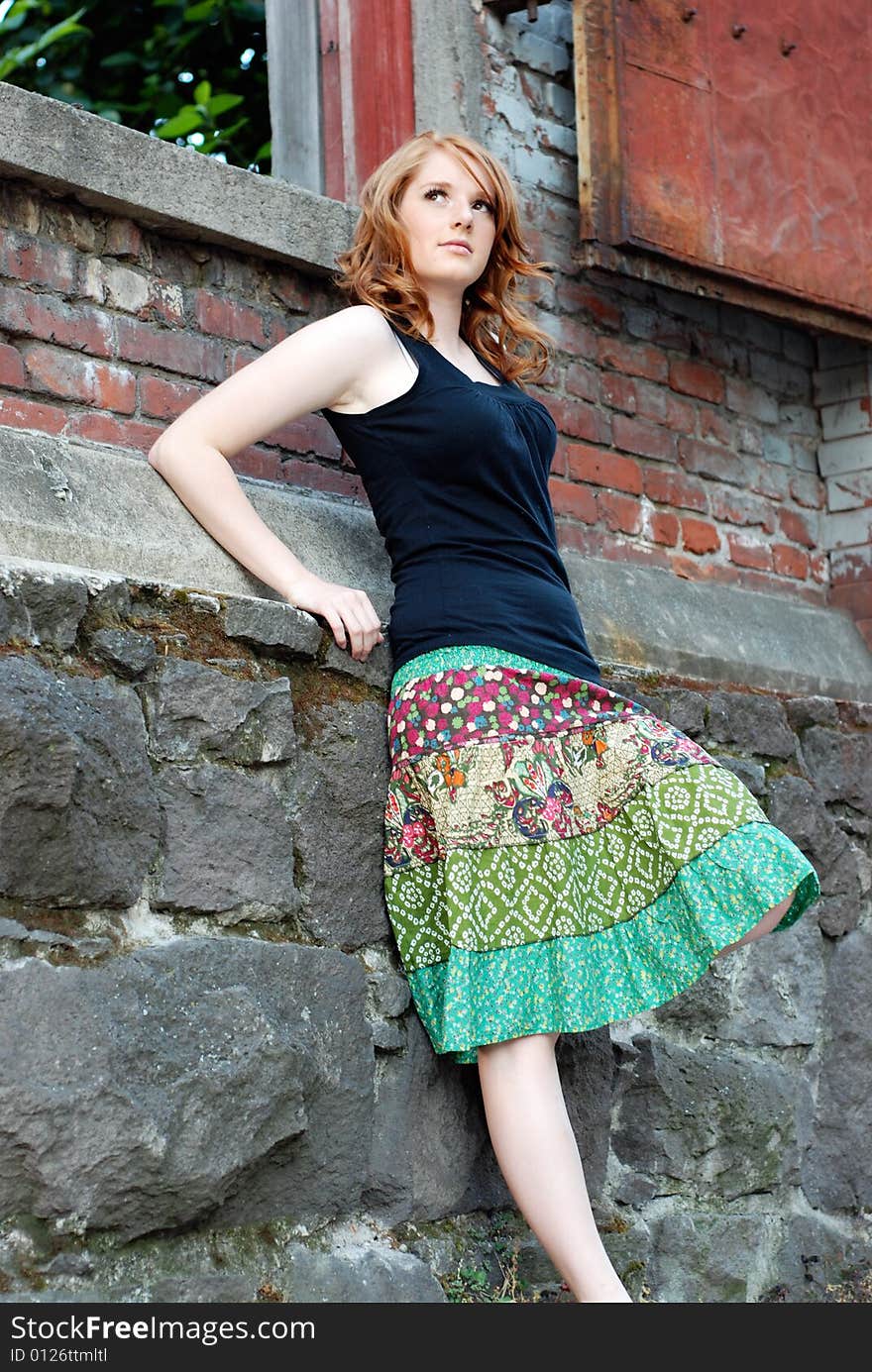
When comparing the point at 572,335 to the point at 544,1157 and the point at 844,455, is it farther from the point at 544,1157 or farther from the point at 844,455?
the point at 544,1157

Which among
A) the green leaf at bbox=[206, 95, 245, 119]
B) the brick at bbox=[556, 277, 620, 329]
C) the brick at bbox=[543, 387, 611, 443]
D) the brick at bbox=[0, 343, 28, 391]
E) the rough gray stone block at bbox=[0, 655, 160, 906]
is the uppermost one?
the green leaf at bbox=[206, 95, 245, 119]

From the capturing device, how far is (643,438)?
3.67 meters

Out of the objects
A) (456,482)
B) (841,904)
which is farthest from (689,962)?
(841,904)

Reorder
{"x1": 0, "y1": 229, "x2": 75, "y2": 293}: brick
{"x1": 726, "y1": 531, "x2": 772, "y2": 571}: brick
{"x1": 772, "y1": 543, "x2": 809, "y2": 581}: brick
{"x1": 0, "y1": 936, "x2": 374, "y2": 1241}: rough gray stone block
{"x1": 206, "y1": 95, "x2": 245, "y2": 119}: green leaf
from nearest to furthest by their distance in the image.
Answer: {"x1": 0, "y1": 936, "x2": 374, "y2": 1241}: rough gray stone block
{"x1": 0, "y1": 229, "x2": 75, "y2": 293}: brick
{"x1": 726, "y1": 531, "x2": 772, "y2": 571}: brick
{"x1": 772, "y1": 543, "x2": 809, "y2": 581}: brick
{"x1": 206, "y1": 95, "x2": 245, "y2": 119}: green leaf

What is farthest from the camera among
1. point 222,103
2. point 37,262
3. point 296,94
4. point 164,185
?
point 222,103

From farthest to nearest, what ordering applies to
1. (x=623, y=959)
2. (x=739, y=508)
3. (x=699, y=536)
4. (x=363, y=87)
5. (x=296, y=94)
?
(x=739, y=508)
(x=699, y=536)
(x=296, y=94)
(x=363, y=87)
(x=623, y=959)

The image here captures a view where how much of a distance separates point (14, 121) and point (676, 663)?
1621 mm

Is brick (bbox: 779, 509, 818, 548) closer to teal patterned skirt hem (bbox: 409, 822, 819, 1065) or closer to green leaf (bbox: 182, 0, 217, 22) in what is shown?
teal patterned skirt hem (bbox: 409, 822, 819, 1065)

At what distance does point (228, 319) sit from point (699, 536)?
131 cm

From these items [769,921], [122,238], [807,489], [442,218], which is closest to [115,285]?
[122,238]

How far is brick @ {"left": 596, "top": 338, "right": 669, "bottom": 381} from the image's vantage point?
3623mm

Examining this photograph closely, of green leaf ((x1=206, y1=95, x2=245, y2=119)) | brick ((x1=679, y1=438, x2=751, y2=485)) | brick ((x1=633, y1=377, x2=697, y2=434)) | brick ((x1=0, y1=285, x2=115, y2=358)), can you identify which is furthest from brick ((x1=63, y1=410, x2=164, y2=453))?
green leaf ((x1=206, y1=95, x2=245, y2=119))

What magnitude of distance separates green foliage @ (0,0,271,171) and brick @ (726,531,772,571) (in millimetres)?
2001

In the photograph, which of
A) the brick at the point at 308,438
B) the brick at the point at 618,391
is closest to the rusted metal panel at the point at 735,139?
the brick at the point at 618,391
